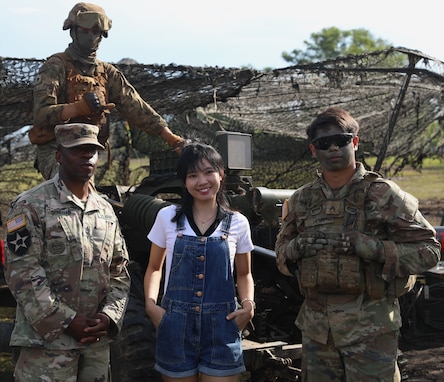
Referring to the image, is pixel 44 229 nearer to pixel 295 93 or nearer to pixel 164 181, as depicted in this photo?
pixel 164 181

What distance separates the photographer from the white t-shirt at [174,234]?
10.5ft

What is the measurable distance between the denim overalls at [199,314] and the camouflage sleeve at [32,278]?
426mm

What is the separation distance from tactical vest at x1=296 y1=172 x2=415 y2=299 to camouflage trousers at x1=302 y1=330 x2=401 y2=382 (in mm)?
216

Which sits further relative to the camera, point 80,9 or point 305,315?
point 80,9

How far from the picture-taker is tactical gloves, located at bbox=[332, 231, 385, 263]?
125 inches

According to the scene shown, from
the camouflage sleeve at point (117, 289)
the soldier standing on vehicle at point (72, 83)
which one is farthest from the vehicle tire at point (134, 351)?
the soldier standing on vehicle at point (72, 83)

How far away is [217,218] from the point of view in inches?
127

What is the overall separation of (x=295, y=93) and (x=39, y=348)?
643 centimetres

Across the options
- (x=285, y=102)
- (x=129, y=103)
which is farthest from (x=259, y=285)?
(x=285, y=102)

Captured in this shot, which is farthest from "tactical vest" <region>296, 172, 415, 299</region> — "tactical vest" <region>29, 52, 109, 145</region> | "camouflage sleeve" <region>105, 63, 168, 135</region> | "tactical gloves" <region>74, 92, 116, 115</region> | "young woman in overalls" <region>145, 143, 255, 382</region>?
"camouflage sleeve" <region>105, 63, 168, 135</region>

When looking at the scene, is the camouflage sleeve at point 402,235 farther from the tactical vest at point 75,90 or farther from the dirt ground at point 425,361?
the tactical vest at point 75,90

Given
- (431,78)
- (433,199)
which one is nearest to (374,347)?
(431,78)

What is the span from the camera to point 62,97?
480 cm

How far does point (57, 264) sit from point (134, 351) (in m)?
1.33
